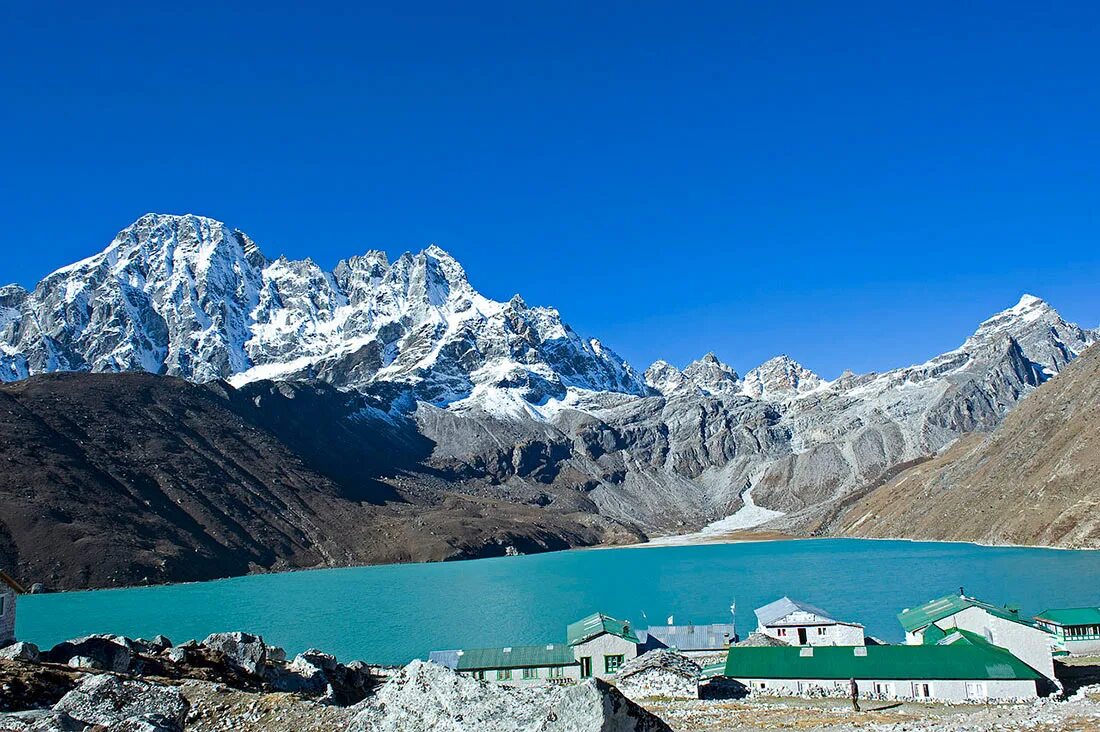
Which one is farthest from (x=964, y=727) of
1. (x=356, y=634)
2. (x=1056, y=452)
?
(x=1056, y=452)

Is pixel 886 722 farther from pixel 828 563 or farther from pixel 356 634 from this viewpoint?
pixel 828 563

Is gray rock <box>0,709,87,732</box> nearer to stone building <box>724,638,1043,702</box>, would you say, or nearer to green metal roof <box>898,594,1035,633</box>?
stone building <box>724,638,1043,702</box>

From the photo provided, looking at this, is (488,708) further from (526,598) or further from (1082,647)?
(526,598)

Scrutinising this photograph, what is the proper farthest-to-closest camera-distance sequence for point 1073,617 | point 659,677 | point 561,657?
point 1073,617 → point 561,657 → point 659,677

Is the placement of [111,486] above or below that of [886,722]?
above

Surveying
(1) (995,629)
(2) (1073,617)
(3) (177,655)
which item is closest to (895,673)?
(1) (995,629)

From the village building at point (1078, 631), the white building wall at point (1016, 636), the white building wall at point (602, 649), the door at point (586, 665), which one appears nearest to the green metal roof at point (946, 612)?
the white building wall at point (1016, 636)

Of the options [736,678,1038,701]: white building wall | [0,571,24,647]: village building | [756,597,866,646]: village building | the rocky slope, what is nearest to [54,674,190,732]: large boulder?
[0,571,24,647]: village building
